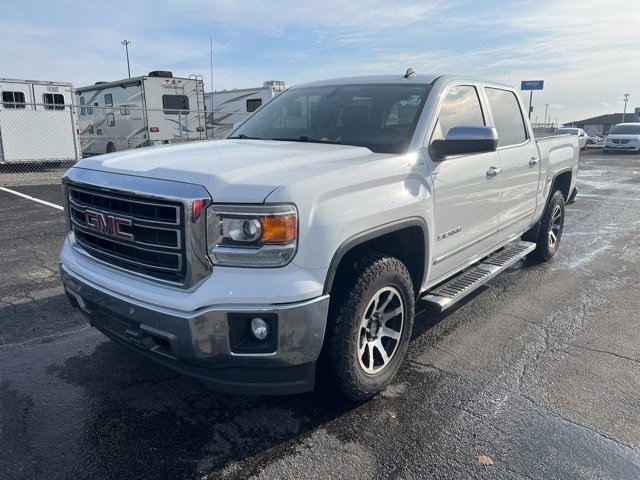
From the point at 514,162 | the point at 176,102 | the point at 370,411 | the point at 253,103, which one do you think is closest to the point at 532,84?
the point at 253,103

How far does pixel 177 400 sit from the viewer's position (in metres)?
3.14

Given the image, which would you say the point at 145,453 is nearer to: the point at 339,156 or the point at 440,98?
the point at 339,156

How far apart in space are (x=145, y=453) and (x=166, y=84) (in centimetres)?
1736

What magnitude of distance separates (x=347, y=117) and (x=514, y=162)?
1.75 meters

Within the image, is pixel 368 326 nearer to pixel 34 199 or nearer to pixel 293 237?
pixel 293 237

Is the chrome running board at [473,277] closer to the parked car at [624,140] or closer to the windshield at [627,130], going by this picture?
the parked car at [624,140]

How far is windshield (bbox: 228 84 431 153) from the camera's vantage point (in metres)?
3.56

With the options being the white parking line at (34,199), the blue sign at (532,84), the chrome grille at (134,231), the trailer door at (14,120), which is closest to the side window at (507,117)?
the chrome grille at (134,231)

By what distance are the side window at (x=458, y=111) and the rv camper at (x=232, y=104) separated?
15.4m

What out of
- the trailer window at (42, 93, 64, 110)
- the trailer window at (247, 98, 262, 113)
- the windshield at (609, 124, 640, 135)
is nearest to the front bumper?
the trailer window at (42, 93, 64, 110)

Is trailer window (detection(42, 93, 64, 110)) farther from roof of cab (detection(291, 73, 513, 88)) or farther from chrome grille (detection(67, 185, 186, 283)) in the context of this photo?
chrome grille (detection(67, 185, 186, 283))

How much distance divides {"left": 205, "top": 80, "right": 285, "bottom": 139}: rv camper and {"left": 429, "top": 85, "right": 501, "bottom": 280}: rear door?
1554 cm

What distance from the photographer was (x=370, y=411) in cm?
303

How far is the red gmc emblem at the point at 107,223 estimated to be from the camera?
2.69 metres
